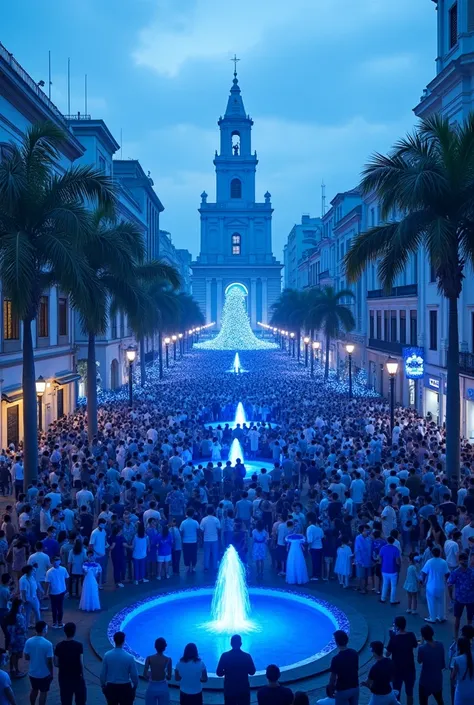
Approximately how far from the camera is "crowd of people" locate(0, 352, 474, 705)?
12.1m

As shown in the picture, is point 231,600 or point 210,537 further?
point 210,537

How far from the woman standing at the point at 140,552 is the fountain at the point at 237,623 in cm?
95

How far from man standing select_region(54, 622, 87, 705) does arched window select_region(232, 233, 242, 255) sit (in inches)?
5007

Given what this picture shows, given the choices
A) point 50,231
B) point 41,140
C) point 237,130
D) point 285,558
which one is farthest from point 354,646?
point 237,130

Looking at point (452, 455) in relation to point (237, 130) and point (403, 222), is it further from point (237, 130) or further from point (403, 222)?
point (237, 130)

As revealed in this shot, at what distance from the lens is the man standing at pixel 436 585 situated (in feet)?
39.3

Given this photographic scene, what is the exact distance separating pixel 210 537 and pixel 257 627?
2.59 meters

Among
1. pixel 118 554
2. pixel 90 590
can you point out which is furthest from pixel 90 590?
pixel 118 554

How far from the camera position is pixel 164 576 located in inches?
582

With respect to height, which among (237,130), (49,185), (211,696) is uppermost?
(237,130)

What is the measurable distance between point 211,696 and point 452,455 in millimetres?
11444

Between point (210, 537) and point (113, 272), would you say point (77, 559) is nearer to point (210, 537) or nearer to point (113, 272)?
point (210, 537)

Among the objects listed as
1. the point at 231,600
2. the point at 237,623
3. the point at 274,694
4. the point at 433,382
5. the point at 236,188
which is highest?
the point at 236,188

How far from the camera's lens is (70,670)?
905 centimetres
